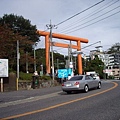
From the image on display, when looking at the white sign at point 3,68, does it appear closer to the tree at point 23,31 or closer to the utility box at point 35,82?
the utility box at point 35,82

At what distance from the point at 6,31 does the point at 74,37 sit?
77.1 feet

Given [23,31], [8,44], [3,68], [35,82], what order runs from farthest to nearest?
[23,31]
[8,44]
[35,82]
[3,68]

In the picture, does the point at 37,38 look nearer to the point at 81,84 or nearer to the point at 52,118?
the point at 81,84

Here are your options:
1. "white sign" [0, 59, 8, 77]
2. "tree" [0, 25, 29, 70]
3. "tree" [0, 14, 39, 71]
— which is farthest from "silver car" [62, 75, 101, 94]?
"tree" [0, 14, 39, 71]

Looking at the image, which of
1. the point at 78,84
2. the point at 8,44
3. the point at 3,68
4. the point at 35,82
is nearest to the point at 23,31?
the point at 8,44

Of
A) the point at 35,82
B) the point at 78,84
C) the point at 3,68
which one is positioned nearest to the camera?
the point at 78,84

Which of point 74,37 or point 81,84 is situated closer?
point 81,84

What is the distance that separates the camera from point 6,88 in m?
26.7

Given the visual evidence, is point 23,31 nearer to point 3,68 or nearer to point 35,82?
point 35,82

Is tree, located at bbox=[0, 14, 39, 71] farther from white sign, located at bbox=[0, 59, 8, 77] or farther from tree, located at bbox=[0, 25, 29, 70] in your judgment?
white sign, located at bbox=[0, 59, 8, 77]

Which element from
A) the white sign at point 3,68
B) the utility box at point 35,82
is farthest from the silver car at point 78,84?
the utility box at point 35,82

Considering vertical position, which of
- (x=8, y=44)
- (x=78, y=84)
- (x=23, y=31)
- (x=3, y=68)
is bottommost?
(x=78, y=84)

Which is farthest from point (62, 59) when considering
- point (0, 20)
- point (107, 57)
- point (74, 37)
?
point (0, 20)

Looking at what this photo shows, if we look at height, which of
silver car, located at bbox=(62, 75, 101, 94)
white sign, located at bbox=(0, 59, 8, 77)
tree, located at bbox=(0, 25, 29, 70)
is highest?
tree, located at bbox=(0, 25, 29, 70)
